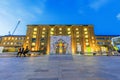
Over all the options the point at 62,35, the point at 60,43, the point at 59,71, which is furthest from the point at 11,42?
the point at 59,71

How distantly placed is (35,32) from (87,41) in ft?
92.8

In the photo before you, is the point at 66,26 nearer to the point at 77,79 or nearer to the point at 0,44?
the point at 0,44

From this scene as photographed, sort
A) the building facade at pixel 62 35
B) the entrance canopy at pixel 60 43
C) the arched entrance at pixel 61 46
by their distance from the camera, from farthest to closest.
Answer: the building facade at pixel 62 35, the arched entrance at pixel 61 46, the entrance canopy at pixel 60 43

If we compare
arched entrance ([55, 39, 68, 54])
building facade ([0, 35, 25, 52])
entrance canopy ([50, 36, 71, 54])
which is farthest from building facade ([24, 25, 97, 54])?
entrance canopy ([50, 36, 71, 54])

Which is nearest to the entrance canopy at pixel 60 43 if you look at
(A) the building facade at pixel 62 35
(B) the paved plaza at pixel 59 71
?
(A) the building facade at pixel 62 35

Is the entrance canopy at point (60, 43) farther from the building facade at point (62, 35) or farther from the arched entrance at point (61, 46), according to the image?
the building facade at point (62, 35)

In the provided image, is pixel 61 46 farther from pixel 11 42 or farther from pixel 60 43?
pixel 11 42

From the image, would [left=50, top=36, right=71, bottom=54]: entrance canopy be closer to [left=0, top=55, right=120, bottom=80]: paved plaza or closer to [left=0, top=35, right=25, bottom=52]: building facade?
[left=0, top=35, right=25, bottom=52]: building facade

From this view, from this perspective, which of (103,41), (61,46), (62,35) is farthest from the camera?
(103,41)

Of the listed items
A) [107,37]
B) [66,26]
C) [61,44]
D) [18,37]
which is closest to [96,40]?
[107,37]

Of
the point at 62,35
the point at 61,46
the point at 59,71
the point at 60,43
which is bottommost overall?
the point at 59,71

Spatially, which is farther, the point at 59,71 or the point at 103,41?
the point at 103,41

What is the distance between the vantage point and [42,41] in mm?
64875

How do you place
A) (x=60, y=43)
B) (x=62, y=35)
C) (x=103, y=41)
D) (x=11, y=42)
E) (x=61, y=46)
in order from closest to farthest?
(x=60, y=43) < (x=61, y=46) < (x=62, y=35) < (x=11, y=42) < (x=103, y=41)
